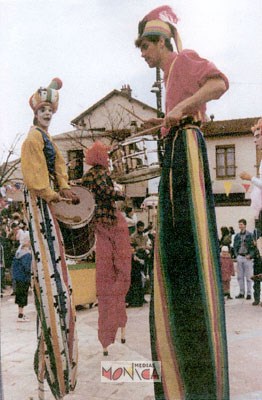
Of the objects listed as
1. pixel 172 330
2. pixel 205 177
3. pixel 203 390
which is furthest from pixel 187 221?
pixel 203 390

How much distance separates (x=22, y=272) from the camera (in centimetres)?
237

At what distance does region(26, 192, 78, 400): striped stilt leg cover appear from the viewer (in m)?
1.88

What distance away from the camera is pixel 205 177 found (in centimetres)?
155

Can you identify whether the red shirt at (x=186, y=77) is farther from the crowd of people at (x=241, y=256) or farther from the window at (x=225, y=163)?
the crowd of people at (x=241, y=256)

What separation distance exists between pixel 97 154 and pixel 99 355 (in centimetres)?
90

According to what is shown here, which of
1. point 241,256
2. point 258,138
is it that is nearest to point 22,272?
point 258,138

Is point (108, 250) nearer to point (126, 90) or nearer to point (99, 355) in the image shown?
point (99, 355)

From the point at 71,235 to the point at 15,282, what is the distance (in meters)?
0.58

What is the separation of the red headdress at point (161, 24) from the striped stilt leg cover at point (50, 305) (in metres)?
0.75

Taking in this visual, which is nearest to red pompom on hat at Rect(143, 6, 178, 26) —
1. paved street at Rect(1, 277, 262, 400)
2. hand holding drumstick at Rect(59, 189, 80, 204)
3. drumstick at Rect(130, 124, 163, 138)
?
drumstick at Rect(130, 124, 163, 138)

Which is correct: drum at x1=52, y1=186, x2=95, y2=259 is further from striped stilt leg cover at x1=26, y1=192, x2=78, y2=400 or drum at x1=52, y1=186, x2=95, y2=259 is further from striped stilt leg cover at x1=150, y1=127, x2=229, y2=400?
striped stilt leg cover at x1=150, y1=127, x2=229, y2=400

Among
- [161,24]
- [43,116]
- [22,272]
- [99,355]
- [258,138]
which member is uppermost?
[161,24]

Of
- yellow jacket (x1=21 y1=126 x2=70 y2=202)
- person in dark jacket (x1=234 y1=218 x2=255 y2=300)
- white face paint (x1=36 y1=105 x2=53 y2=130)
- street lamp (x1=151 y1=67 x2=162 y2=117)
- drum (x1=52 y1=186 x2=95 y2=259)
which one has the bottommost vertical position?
person in dark jacket (x1=234 y1=218 x2=255 y2=300)

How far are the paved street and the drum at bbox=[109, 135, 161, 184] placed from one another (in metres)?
0.53
